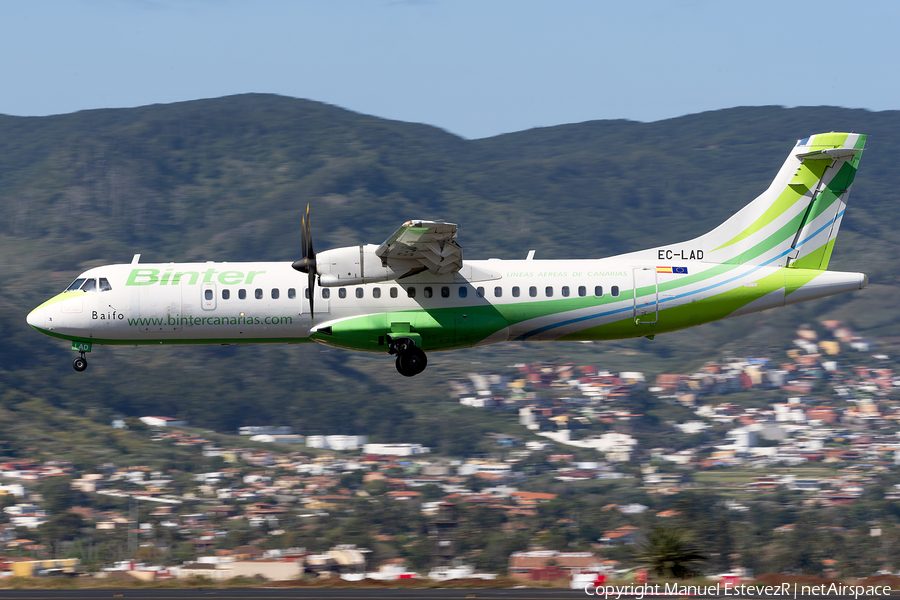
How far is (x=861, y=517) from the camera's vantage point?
8538cm

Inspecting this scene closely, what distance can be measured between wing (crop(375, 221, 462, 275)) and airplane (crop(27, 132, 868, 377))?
126mm

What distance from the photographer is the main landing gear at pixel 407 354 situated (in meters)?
29.3

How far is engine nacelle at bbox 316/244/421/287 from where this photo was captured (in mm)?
27953

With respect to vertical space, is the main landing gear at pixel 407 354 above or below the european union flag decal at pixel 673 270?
below

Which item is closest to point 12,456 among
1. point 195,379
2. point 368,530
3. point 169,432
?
point 169,432

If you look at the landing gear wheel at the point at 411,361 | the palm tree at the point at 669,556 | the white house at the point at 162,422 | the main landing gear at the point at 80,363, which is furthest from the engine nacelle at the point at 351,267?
the white house at the point at 162,422

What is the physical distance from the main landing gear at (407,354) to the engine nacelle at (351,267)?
2160 mm

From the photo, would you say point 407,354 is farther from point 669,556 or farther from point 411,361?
point 669,556

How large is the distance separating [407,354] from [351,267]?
3.29m

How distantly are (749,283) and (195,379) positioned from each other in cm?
11658

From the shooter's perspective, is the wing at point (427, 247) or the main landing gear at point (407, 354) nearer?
the wing at point (427, 247)

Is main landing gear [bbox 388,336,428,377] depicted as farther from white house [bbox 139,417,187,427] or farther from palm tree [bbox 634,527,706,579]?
white house [bbox 139,417,187,427]

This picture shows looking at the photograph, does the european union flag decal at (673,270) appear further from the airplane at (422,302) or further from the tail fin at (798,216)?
the tail fin at (798,216)

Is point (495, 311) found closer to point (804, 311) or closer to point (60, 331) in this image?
point (60, 331)
